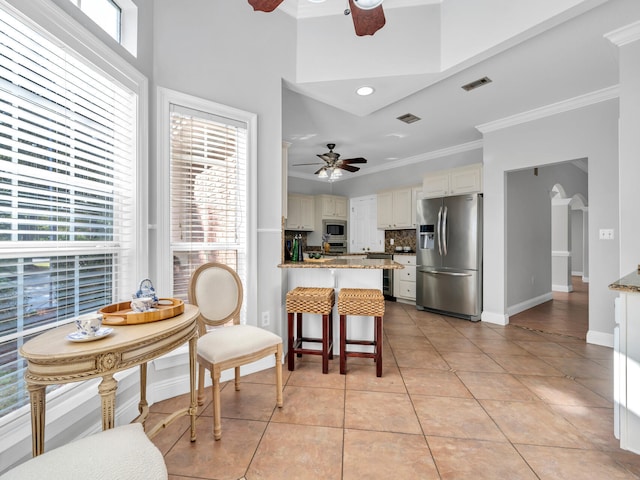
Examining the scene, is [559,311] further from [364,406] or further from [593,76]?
[364,406]

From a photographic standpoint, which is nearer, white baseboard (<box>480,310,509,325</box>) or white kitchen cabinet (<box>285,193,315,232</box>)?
white baseboard (<box>480,310,509,325</box>)

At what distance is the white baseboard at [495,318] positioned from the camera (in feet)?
13.1

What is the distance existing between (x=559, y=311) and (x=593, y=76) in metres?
3.51

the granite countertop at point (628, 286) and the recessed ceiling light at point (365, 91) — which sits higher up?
the recessed ceiling light at point (365, 91)

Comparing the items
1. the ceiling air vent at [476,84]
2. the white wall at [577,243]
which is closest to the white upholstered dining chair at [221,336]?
the ceiling air vent at [476,84]

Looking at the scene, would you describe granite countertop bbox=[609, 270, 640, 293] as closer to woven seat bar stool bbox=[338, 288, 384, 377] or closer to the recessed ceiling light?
woven seat bar stool bbox=[338, 288, 384, 377]

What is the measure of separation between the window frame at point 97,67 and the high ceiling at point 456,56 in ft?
4.78

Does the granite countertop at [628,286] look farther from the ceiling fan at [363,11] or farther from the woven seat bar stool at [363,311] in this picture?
the ceiling fan at [363,11]

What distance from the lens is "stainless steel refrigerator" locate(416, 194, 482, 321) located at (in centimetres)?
416

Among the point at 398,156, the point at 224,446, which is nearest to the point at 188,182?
the point at 224,446

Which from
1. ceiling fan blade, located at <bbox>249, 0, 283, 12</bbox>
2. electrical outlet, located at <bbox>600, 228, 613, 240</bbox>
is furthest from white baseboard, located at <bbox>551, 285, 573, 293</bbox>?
ceiling fan blade, located at <bbox>249, 0, 283, 12</bbox>

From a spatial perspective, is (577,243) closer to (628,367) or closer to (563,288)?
(563,288)

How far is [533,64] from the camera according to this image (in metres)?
2.72

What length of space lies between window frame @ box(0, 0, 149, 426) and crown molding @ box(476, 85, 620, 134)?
13.6 feet
